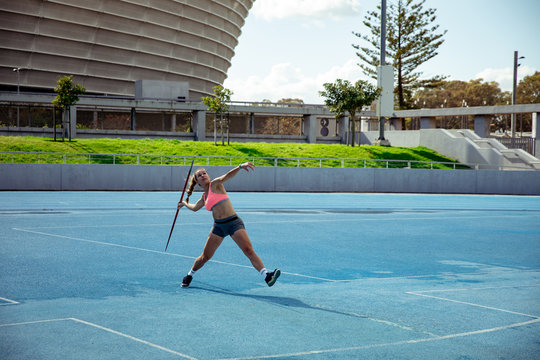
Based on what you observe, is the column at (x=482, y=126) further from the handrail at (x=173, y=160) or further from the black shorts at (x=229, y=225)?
the black shorts at (x=229, y=225)

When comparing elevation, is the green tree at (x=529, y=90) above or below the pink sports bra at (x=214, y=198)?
above

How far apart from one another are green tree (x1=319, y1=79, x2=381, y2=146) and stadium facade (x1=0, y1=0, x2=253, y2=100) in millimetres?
35871

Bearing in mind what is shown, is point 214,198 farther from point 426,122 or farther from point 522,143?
point 426,122

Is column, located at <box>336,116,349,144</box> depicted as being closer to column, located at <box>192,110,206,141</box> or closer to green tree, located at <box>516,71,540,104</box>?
column, located at <box>192,110,206,141</box>

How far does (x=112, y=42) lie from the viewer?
2965 inches

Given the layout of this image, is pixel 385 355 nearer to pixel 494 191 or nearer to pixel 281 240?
pixel 281 240

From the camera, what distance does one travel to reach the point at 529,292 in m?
8.05

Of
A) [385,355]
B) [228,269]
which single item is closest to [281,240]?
[228,269]

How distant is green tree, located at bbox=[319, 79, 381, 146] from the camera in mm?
44062

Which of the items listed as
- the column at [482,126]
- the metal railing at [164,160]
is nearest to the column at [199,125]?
the metal railing at [164,160]

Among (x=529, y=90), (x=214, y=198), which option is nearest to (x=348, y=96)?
(x=214, y=198)

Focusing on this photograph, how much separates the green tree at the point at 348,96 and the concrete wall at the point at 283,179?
12535 millimetres

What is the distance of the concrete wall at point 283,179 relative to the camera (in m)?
27.0

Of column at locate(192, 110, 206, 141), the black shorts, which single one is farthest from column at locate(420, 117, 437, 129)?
the black shorts
